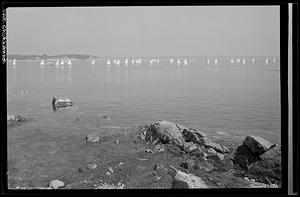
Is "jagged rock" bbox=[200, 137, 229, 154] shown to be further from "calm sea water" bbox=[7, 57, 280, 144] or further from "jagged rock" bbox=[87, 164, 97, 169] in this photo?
"jagged rock" bbox=[87, 164, 97, 169]

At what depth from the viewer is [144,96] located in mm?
2113

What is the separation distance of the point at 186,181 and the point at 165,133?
0.41m

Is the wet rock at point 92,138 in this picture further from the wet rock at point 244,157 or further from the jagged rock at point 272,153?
the jagged rock at point 272,153

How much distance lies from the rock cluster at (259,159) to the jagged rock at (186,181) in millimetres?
336

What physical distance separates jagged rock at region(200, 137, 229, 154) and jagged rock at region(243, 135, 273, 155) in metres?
0.16

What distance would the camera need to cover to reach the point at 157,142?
6.78 feet

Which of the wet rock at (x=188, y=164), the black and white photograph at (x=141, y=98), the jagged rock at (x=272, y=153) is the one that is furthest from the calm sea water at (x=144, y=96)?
the wet rock at (x=188, y=164)

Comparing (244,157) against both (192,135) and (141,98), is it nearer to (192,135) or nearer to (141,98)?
(192,135)

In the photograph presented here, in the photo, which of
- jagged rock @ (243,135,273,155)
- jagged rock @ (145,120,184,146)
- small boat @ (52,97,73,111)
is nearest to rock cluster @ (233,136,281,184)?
jagged rock @ (243,135,273,155)

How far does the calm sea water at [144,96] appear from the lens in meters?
2.06
